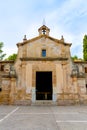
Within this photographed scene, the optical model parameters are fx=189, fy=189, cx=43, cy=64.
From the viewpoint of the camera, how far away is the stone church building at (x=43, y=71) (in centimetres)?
2247

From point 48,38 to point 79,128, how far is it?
18.4 meters

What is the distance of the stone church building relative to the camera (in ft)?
73.7

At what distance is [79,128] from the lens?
24.1 feet

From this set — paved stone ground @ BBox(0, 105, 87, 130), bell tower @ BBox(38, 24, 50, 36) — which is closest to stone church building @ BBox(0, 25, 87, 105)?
bell tower @ BBox(38, 24, 50, 36)

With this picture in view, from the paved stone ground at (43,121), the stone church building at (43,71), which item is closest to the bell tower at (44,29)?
the stone church building at (43,71)

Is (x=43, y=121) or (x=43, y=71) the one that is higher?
(x=43, y=71)


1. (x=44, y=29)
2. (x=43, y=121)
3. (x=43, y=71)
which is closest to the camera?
(x=43, y=121)

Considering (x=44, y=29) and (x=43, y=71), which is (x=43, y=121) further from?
(x=44, y=29)

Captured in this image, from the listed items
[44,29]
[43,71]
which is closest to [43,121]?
[43,71]

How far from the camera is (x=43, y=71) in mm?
23672

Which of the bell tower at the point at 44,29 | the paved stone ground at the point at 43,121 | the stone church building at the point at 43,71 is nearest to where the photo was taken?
the paved stone ground at the point at 43,121

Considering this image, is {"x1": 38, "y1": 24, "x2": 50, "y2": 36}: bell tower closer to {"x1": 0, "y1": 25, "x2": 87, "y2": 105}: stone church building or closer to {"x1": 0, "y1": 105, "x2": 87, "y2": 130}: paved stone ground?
{"x1": 0, "y1": 25, "x2": 87, "y2": 105}: stone church building

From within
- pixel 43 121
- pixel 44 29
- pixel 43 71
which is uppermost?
pixel 44 29

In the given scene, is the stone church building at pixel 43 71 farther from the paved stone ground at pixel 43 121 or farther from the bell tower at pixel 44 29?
the paved stone ground at pixel 43 121
